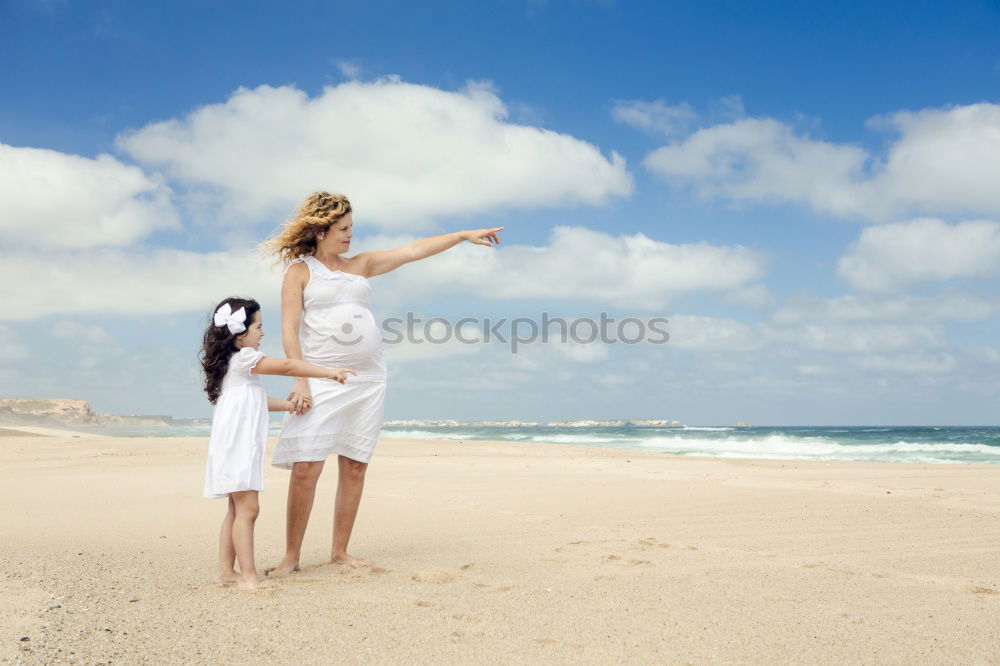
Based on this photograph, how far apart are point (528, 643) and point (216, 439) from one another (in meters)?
1.99

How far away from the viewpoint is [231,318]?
3994 mm

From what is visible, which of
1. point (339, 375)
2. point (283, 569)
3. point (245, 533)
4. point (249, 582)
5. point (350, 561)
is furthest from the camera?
point (350, 561)

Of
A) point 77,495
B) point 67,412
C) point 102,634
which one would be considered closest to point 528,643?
point 102,634

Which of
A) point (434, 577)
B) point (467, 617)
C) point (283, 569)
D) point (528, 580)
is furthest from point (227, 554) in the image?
point (528, 580)

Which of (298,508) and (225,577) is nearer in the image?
(225,577)

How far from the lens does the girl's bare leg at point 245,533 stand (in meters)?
3.75

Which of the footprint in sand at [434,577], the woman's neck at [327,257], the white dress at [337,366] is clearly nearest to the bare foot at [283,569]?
the white dress at [337,366]

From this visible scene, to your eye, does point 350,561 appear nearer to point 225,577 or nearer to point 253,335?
point 225,577

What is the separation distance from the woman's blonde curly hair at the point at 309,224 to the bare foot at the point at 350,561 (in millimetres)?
1787

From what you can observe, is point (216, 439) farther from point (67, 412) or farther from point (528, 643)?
point (67, 412)

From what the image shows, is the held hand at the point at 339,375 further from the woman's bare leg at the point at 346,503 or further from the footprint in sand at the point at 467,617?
the footprint in sand at the point at 467,617

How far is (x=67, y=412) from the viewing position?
7869 cm

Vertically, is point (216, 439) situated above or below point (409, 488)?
above

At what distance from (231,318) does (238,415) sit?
1.71 feet
